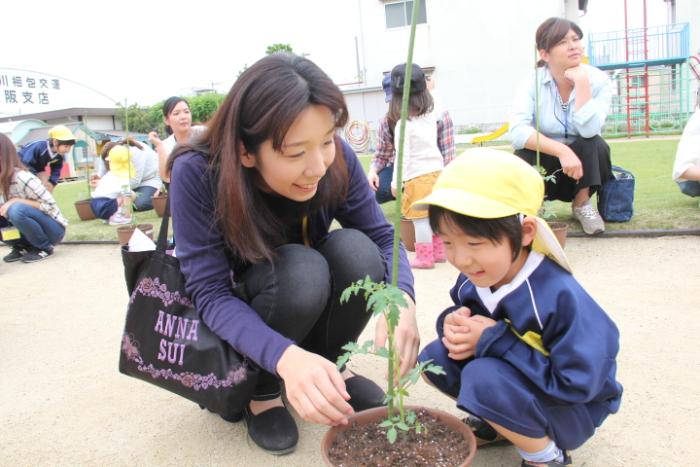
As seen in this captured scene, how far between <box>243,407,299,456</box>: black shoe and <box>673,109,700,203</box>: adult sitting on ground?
128 inches

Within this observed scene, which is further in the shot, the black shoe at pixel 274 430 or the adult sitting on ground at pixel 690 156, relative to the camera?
the adult sitting on ground at pixel 690 156

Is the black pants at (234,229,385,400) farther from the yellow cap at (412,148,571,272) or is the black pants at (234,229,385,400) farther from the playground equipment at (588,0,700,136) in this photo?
the playground equipment at (588,0,700,136)

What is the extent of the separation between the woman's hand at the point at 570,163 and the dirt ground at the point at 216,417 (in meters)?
0.46

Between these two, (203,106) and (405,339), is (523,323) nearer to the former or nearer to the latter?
(405,339)

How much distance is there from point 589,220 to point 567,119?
64 centimetres

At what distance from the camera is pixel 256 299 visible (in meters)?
1.81

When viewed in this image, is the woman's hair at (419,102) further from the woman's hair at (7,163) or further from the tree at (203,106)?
the tree at (203,106)

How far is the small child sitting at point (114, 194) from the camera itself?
6.39 metres

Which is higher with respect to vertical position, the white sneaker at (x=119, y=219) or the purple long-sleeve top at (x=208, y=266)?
the purple long-sleeve top at (x=208, y=266)

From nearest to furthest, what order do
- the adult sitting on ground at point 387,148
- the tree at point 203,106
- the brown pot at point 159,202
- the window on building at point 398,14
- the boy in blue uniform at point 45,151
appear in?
1. the adult sitting on ground at point 387,148
2. the boy in blue uniform at point 45,151
3. the brown pot at point 159,202
4. the window on building at point 398,14
5. the tree at point 203,106

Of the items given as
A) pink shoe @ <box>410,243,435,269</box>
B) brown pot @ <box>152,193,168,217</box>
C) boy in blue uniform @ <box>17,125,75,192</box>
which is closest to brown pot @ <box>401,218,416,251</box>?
pink shoe @ <box>410,243,435,269</box>

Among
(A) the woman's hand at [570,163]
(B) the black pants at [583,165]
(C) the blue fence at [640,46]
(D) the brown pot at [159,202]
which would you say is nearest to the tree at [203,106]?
(C) the blue fence at [640,46]

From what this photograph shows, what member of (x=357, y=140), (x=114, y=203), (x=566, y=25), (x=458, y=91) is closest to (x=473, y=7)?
(x=458, y=91)

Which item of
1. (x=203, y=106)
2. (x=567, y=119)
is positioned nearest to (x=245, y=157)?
(x=567, y=119)
